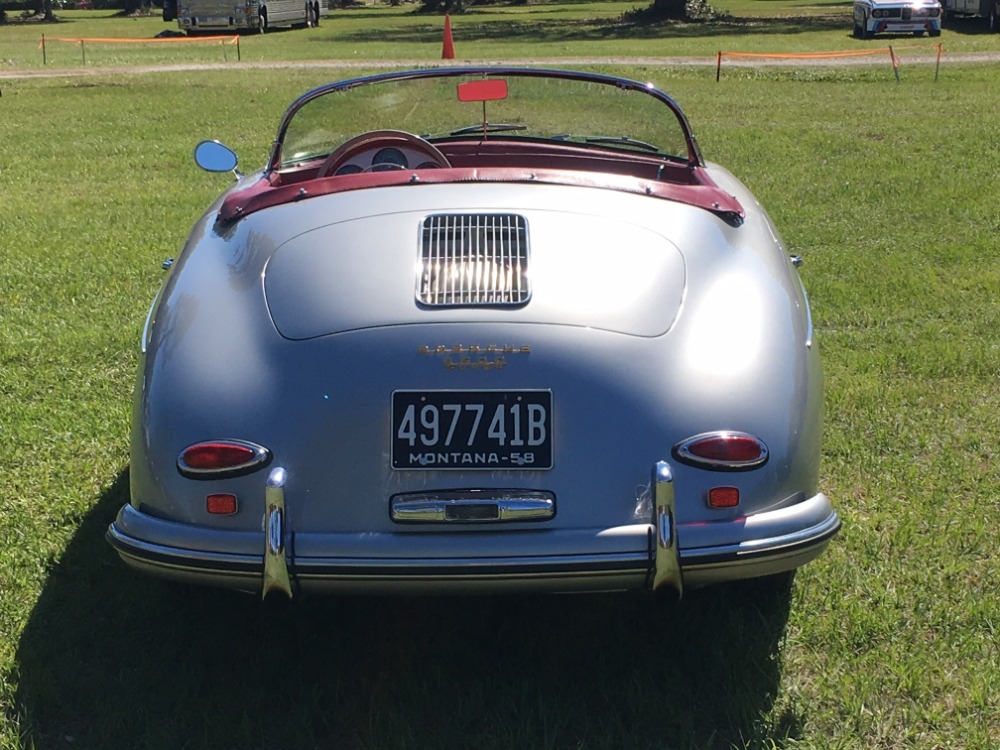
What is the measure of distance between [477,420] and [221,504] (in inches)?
24.0

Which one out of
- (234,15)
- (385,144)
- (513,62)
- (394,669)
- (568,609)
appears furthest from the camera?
(234,15)

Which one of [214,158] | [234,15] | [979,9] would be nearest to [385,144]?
[214,158]

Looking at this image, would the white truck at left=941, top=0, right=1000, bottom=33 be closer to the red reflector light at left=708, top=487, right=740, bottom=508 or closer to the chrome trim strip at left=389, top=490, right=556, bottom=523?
the red reflector light at left=708, top=487, right=740, bottom=508

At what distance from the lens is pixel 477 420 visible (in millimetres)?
2609

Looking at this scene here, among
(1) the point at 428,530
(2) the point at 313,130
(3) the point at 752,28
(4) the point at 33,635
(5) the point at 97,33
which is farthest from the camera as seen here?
(5) the point at 97,33

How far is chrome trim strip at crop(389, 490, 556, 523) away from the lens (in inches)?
102

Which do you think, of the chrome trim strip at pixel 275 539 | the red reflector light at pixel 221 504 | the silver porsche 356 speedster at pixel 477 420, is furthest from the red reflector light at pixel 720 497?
the red reflector light at pixel 221 504

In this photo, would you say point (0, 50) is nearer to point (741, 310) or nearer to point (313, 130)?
point (313, 130)

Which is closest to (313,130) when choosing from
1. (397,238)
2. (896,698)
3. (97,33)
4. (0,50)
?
(397,238)

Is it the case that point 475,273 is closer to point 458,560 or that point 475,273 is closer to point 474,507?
point 474,507

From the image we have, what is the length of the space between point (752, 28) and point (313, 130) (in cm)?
2942

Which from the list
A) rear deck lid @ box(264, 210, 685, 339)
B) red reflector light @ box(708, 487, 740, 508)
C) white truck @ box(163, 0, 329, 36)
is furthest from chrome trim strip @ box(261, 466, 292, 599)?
white truck @ box(163, 0, 329, 36)

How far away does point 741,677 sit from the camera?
9.68 feet

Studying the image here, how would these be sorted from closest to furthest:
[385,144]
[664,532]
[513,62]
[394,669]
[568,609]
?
1. [664,532]
2. [394,669]
3. [568,609]
4. [385,144]
5. [513,62]
